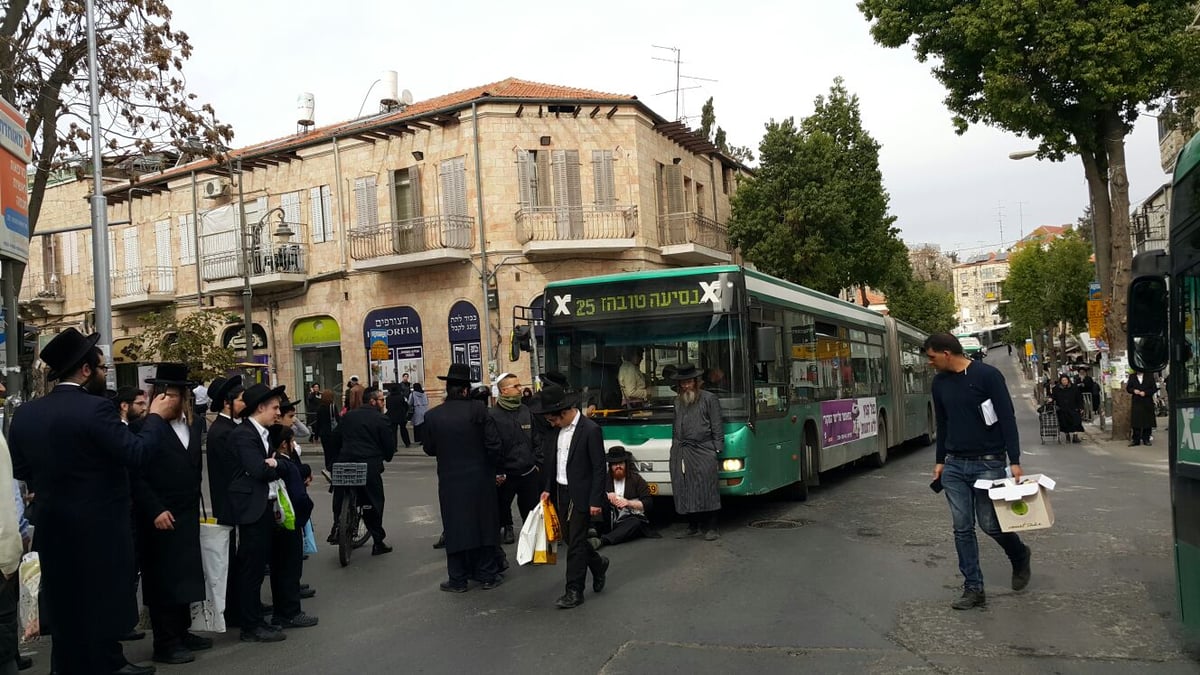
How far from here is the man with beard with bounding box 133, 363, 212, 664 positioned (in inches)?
237

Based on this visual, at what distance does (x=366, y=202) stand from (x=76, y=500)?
2653 centimetres

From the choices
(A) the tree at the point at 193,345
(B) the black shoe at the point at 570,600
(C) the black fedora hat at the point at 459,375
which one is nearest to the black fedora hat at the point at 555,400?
(C) the black fedora hat at the point at 459,375

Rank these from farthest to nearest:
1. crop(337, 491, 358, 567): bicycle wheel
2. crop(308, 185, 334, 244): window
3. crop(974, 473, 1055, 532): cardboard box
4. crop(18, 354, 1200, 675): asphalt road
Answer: crop(308, 185, 334, 244): window < crop(337, 491, 358, 567): bicycle wheel < crop(974, 473, 1055, 532): cardboard box < crop(18, 354, 1200, 675): asphalt road

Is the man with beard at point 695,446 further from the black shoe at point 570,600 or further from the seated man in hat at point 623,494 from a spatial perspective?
the black shoe at point 570,600

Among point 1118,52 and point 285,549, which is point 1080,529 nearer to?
point 285,549

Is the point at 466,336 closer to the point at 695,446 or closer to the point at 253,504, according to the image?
the point at 695,446

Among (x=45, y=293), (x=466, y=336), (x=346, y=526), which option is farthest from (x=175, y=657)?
(x=45, y=293)

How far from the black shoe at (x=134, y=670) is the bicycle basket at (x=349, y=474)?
3707 millimetres

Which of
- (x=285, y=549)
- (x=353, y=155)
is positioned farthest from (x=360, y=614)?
(x=353, y=155)

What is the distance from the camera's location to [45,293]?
38594 mm

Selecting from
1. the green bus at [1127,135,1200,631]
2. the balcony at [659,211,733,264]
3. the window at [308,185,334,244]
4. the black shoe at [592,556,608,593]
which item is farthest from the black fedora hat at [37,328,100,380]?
the window at [308,185,334,244]

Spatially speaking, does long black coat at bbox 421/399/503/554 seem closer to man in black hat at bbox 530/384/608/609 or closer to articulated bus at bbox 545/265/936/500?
man in black hat at bbox 530/384/608/609

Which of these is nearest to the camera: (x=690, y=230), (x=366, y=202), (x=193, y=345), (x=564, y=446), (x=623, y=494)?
(x=564, y=446)

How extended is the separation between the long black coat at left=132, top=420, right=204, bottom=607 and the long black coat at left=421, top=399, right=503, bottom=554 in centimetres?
216
